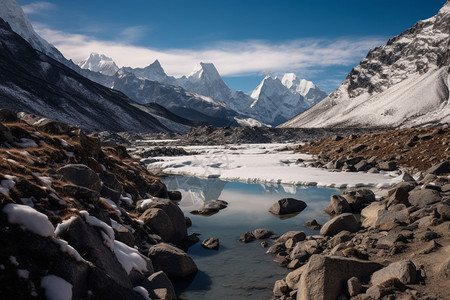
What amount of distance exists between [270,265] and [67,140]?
1511 centimetres

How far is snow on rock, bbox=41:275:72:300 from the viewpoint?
7.99 m

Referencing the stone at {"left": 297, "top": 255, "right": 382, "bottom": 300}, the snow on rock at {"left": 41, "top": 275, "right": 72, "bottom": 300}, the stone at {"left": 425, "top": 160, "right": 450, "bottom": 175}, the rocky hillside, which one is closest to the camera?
the snow on rock at {"left": 41, "top": 275, "right": 72, "bottom": 300}

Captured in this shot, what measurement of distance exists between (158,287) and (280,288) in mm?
4379

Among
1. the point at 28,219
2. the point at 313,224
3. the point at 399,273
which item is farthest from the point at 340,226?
the point at 28,219

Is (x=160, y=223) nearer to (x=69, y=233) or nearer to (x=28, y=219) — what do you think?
(x=69, y=233)

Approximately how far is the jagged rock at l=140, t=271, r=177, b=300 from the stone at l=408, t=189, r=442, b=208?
1470cm

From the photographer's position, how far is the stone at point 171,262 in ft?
48.5

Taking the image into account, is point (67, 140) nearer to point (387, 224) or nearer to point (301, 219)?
point (301, 219)

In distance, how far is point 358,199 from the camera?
24594mm

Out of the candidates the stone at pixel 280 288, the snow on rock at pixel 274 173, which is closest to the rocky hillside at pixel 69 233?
the stone at pixel 280 288

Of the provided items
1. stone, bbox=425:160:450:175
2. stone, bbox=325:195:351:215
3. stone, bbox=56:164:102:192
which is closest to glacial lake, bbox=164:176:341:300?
stone, bbox=325:195:351:215

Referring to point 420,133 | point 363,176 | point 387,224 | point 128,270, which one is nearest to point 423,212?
point 387,224

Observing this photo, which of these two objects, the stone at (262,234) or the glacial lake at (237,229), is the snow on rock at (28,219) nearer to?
the glacial lake at (237,229)

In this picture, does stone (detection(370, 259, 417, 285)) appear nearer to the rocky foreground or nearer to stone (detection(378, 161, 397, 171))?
the rocky foreground
